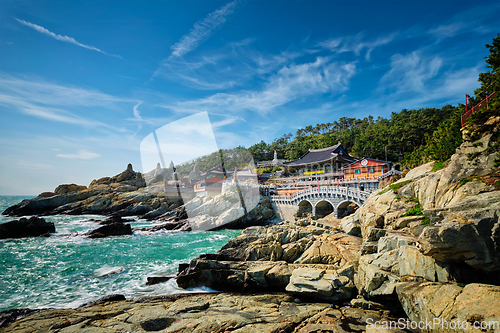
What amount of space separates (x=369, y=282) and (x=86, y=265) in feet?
60.8

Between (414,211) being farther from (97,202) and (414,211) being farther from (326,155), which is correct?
(97,202)

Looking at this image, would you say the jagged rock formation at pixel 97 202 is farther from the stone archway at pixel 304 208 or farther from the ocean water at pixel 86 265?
the stone archway at pixel 304 208

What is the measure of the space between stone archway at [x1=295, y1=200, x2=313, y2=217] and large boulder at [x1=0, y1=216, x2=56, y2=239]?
32.1 m

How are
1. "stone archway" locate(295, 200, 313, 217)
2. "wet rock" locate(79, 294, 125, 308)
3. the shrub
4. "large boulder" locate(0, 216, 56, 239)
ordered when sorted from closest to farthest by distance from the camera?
"wet rock" locate(79, 294, 125, 308) < the shrub < "large boulder" locate(0, 216, 56, 239) < "stone archway" locate(295, 200, 313, 217)

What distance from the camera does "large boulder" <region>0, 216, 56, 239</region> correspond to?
83.4 ft

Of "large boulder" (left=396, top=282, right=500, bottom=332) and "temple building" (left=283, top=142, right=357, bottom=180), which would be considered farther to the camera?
"temple building" (left=283, top=142, right=357, bottom=180)

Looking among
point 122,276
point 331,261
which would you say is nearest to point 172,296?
point 122,276

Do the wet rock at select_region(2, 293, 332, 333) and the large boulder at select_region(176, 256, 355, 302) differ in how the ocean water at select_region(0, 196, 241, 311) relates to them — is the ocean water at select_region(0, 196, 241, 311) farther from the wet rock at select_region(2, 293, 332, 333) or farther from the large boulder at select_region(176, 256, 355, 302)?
the wet rock at select_region(2, 293, 332, 333)

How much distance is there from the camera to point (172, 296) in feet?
33.9

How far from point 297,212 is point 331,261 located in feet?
61.6

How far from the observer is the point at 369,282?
313 inches

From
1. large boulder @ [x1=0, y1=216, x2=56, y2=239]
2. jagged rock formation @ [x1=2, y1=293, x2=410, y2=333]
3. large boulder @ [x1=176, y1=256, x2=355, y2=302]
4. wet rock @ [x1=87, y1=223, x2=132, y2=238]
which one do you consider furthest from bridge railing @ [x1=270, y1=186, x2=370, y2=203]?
large boulder @ [x1=0, y1=216, x2=56, y2=239]

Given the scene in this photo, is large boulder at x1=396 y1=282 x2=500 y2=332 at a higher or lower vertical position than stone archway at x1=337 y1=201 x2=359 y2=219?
higher

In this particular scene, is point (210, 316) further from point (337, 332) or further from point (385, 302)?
point (385, 302)
